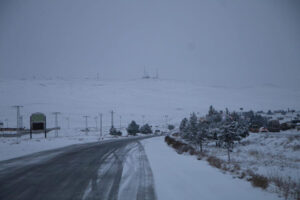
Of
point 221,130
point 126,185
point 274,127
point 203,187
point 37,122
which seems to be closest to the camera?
point 203,187

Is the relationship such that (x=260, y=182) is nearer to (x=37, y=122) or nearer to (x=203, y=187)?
(x=203, y=187)

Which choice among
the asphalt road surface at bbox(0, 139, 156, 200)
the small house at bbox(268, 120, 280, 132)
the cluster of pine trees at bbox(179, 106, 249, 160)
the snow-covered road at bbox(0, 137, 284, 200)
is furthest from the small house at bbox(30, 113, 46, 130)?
the small house at bbox(268, 120, 280, 132)

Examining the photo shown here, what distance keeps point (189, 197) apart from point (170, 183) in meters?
2.02

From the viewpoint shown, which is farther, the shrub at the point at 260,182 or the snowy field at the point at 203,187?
the shrub at the point at 260,182

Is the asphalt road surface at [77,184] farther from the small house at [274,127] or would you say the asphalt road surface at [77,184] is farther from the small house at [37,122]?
the small house at [274,127]

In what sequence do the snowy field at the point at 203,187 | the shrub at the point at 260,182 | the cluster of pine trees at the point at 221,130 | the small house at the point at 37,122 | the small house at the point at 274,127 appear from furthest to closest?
the small house at the point at 37,122
the small house at the point at 274,127
the cluster of pine trees at the point at 221,130
the shrub at the point at 260,182
the snowy field at the point at 203,187

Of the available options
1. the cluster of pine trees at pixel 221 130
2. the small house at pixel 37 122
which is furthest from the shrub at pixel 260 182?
the small house at pixel 37 122

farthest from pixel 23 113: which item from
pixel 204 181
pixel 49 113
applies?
pixel 204 181

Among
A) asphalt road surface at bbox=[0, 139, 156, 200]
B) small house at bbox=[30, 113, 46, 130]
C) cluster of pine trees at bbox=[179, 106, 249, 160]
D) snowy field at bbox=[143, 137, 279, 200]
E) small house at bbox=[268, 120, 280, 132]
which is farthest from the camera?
small house at bbox=[30, 113, 46, 130]

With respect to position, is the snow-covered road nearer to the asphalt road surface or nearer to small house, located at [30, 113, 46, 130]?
the asphalt road surface

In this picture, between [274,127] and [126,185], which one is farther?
[274,127]

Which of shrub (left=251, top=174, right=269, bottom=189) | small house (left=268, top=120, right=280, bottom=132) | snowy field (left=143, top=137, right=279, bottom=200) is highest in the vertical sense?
shrub (left=251, top=174, right=269, bottom=189)

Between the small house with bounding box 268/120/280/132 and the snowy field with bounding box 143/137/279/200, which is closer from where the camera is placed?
the snowy field with bounding box 143/137/279/200

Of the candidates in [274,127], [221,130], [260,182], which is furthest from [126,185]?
[274,127]
